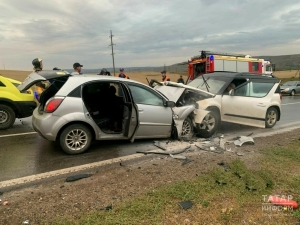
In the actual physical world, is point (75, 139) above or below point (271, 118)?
above

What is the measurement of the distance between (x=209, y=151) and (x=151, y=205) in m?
2.55

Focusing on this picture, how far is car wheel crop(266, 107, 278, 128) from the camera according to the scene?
308 inches

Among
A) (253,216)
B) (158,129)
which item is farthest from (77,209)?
(158,129)

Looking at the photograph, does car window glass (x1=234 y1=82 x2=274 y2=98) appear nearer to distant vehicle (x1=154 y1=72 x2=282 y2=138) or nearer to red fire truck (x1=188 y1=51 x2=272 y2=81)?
distant vehicle (x1=154 y1=72 x2=282 y2=138)

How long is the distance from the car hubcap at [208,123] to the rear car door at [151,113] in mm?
991

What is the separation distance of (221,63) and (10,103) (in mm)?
12310

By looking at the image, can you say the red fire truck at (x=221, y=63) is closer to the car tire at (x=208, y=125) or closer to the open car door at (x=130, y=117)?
the car tire at (x=208, y=125)

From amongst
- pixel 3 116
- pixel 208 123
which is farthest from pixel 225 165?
pixel 3 116

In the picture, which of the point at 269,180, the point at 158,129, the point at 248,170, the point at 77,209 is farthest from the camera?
the point at 158,129

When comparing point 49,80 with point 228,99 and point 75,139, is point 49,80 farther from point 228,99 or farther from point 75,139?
point 228,99

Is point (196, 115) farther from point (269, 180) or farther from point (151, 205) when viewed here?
point (151, 205)

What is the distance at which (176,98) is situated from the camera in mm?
6273

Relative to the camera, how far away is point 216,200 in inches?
125

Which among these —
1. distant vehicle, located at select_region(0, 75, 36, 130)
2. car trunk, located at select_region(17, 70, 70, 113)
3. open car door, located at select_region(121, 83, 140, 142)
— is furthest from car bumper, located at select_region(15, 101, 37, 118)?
open car door, located at select_region(121, 83, 140, 142)
